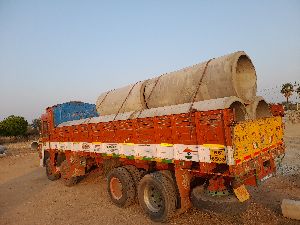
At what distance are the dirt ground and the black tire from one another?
11.8 inches

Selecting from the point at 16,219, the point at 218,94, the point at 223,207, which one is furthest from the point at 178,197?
the point at 16,219

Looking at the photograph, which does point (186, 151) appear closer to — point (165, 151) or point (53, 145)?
point (165, 151)

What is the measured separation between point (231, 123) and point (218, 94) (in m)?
1.41

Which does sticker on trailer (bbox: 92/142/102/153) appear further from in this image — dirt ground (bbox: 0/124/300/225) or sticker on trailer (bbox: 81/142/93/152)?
dirt ground (bbox: 0/124/300/225)

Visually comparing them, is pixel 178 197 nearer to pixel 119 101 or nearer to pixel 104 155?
pixel 104 155

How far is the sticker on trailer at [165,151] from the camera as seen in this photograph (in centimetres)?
604

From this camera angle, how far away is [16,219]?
295 inches

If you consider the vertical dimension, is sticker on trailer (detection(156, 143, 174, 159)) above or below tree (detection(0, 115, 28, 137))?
below

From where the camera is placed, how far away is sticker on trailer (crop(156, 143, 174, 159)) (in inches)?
238

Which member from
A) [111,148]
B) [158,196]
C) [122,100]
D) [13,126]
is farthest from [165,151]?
[13,126]

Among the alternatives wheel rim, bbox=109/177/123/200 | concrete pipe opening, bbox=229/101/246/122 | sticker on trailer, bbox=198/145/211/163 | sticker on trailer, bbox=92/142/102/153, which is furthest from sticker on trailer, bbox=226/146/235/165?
sticker on trailer, bbox=92/142/102/153

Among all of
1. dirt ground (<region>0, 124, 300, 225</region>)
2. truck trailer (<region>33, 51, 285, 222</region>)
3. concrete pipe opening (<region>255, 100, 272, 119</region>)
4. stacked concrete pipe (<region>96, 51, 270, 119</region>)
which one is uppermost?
stacked concrete pipe (<region>96, 51, 270, 119</region>)

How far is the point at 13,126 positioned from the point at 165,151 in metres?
56.9

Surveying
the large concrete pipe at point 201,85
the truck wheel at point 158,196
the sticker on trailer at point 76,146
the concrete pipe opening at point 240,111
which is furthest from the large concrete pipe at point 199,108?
the sticker on trailer at point 76,146
